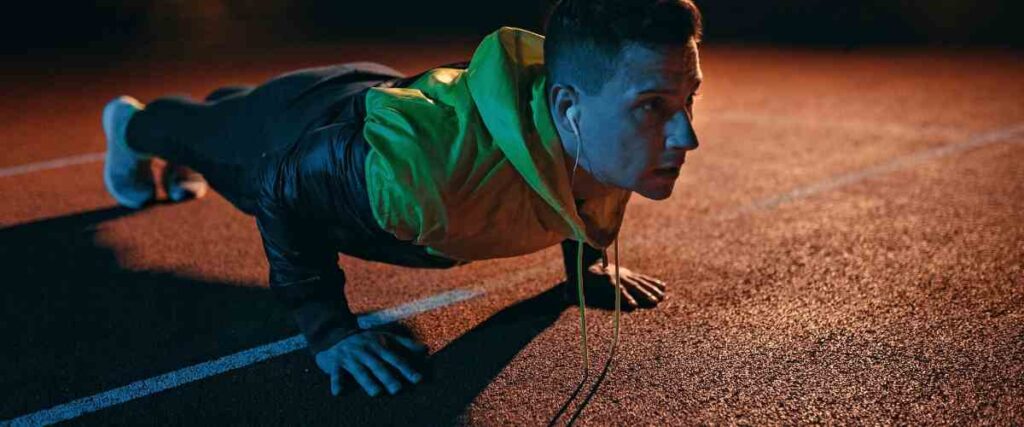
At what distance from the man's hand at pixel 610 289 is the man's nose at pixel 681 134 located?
0.82 m

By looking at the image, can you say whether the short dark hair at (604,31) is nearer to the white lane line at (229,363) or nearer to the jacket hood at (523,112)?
the jacket hood at (523,112)

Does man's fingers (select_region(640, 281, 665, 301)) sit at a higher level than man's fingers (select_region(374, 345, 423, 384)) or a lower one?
lower

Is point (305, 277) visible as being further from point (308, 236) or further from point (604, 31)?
point (604, 31)

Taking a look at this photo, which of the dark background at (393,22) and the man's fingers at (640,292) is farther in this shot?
the dark background at (393,22)

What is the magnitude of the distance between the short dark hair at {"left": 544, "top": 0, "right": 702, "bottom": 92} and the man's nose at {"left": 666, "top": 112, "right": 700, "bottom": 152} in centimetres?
17

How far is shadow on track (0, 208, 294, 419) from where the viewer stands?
2.41 m

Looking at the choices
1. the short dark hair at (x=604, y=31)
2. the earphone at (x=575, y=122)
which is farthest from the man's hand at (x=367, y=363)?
the short dark hair at (x=604, y=31)

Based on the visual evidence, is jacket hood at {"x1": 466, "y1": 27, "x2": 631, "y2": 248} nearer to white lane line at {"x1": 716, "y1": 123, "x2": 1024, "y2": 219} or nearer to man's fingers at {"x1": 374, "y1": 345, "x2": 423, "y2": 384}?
man's fingers at {"x1": 374, "y1": 345, "x2": 423, "y2": 384}

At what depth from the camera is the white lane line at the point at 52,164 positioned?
4.50 metres

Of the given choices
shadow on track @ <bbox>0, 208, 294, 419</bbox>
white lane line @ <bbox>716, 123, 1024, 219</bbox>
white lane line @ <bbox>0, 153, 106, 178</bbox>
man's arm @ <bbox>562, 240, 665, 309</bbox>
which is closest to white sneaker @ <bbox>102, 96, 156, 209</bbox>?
shadow on track @ <bbox>0, 208, 294, 419</bbox>

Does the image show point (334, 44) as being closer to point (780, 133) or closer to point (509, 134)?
point (780, 133)

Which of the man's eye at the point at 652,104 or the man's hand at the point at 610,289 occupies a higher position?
the man's eye at the point at 652,104

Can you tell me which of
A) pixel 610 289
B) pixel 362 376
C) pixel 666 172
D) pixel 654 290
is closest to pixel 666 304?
pixel 654 290

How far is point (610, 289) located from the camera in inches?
110
